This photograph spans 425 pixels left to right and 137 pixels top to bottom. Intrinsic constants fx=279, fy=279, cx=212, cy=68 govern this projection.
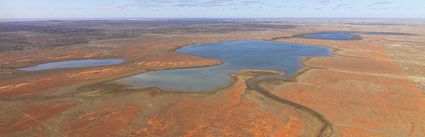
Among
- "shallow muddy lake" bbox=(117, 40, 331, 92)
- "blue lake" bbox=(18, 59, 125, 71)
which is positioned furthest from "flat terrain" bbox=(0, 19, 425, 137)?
"blue lake" bbox=(18, 59, 125, 71)

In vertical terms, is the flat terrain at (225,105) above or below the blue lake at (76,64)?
below

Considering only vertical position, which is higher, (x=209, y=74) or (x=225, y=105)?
(x=209, y=74)

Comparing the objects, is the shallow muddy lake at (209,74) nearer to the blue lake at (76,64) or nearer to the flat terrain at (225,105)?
the flat terrain at (225,105)

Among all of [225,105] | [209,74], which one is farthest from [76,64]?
[225,105]

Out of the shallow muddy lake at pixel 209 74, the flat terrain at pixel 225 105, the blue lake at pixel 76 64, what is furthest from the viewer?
the blue lake at pixel 76 64

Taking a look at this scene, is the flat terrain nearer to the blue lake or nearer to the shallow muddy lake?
the shallow muddy lake

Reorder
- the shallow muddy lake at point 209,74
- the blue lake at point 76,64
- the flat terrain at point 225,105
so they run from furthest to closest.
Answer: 1. the blue lake at point 76,64
2. the shallow muddy lake at point 209,74
3. the flat terrain at point 225,105

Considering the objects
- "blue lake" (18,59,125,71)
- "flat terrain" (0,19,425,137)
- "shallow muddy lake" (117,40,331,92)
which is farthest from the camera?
"blue lake" (18,59,125,71)

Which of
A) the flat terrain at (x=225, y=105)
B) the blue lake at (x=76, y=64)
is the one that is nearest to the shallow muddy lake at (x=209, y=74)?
the flat terrain at (x=225, y=105)

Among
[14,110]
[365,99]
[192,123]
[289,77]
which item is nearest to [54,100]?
[14,110]

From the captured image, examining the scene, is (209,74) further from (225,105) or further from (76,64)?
(76,64)

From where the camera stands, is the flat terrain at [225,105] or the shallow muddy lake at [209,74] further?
the shallow muddy lake at [209,74]

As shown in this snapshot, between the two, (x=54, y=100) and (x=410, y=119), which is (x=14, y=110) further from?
(x=410, y=119)
